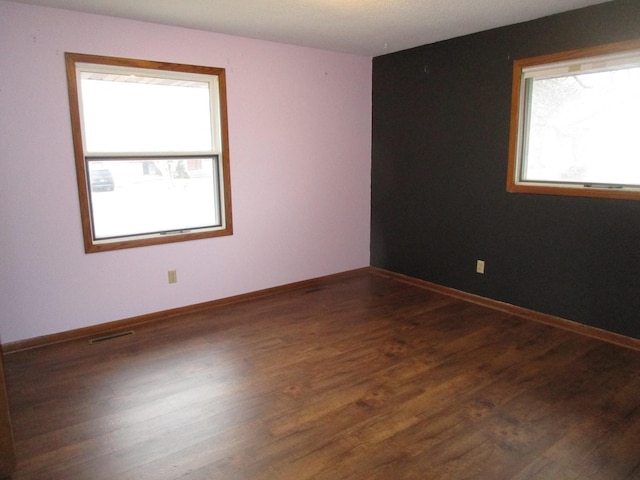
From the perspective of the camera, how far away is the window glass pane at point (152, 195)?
3537 millimetres

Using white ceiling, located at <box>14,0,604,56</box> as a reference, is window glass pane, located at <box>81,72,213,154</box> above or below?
below

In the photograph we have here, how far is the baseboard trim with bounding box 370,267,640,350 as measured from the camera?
3.25 metres

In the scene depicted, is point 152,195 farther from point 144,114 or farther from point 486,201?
point 486,201

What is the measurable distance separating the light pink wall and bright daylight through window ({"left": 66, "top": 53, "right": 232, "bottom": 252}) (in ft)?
0.30

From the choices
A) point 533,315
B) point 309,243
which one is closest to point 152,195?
point 309,243

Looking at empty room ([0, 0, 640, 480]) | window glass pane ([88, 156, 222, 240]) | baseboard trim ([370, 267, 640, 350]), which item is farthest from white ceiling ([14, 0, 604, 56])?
baseboard trim ([370, 267, 640, 350])

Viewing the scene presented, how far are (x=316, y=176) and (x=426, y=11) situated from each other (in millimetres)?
1968

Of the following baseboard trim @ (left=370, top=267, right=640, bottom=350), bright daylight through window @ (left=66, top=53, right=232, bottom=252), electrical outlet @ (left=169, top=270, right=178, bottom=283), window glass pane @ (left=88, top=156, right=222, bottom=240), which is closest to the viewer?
baseboard trim @ (left=370, top=267, right=640, bottom=350)

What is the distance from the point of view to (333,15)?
3.35 meters

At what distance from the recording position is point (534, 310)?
3770 mm

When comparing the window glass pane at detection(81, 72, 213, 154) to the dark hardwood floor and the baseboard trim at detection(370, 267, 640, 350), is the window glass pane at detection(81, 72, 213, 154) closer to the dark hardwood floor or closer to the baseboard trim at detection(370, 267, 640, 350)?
the dark hardwood floor

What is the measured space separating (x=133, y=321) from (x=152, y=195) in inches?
42.7

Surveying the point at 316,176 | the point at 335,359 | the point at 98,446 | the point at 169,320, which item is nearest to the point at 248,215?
the point at 316,176

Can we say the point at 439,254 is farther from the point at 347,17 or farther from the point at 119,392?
the point at 119,392
